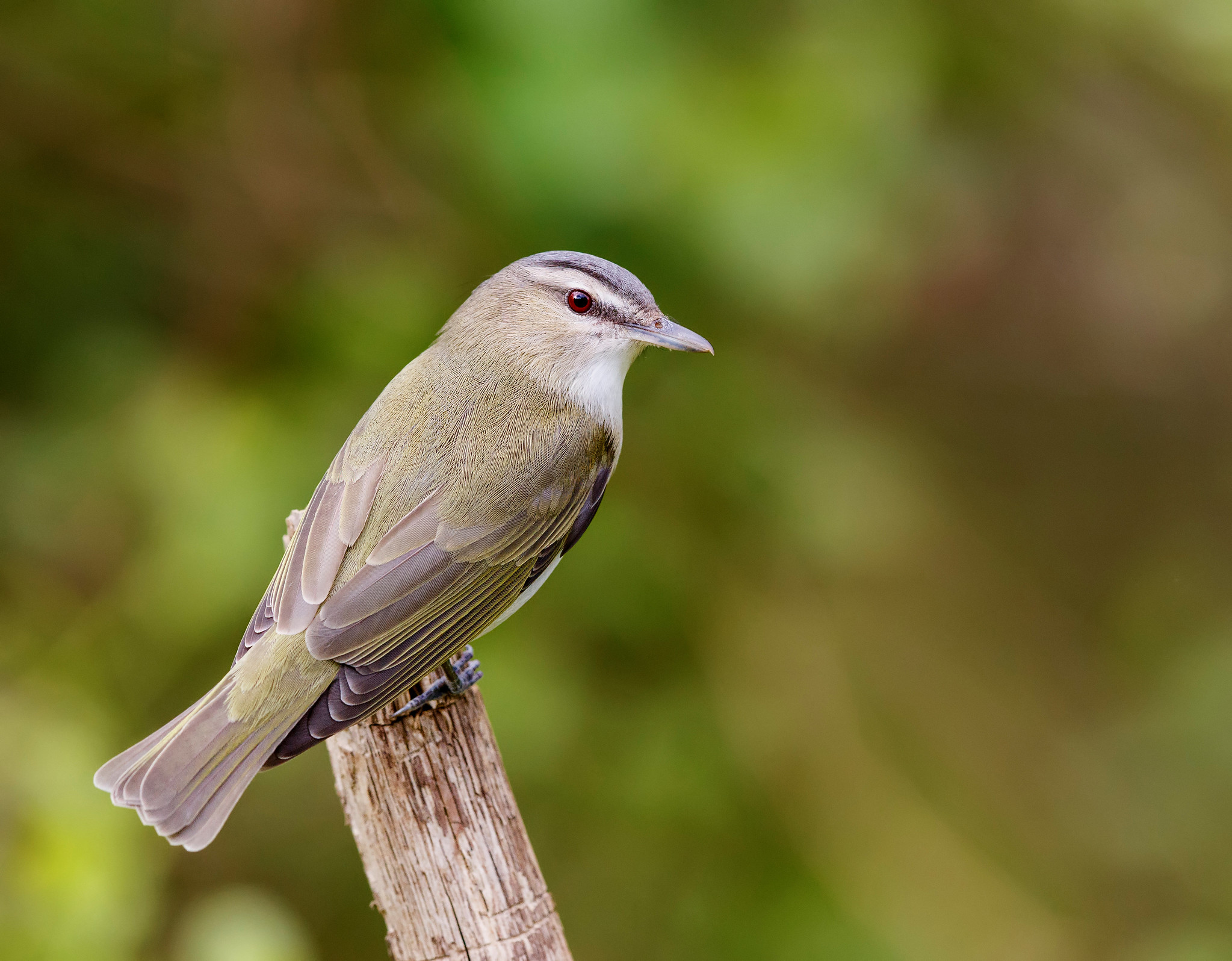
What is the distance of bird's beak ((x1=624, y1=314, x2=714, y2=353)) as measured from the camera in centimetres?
354

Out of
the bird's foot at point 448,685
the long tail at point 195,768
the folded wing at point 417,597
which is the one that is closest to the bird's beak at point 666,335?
the folded wing at point 417,597

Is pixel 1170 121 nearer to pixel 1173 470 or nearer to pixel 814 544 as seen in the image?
pixel 1173 470

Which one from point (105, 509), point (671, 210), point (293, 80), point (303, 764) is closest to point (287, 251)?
point (293, 80)

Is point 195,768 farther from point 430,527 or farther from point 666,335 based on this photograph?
point 666,335

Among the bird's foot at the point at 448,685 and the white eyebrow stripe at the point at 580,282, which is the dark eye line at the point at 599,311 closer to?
the white eyebrow stripe at the point at 580,282

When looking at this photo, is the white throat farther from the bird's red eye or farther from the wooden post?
the wooden post

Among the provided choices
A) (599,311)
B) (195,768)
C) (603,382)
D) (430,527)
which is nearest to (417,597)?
(430,527)

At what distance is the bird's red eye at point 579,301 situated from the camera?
362cm

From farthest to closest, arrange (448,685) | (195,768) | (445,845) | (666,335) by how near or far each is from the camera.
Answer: (666,335)
(448,685)
(195,768)
(445,845)

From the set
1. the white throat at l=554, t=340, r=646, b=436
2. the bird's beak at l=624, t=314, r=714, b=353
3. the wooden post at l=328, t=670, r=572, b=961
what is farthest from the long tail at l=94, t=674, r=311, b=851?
the bird's beak at l=624, t=314, r=714, b=353

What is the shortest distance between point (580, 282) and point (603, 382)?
11.5 inches

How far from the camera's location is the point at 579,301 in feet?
11.9

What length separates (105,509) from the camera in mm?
4582

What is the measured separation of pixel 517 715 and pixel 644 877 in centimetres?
102
